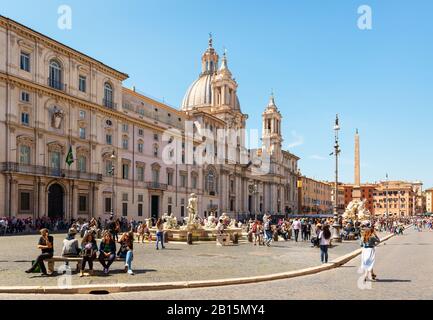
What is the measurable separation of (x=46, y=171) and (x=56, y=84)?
7615mm

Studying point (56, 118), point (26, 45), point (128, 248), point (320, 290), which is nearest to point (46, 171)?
point (56, 118)

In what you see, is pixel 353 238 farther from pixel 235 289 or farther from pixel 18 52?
pixel 18 52

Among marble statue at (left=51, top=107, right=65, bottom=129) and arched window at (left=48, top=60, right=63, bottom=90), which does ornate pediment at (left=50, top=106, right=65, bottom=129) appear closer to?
marble statue at (left=51, top=107, right=65, bottom=129)

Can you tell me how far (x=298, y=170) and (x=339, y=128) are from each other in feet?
313

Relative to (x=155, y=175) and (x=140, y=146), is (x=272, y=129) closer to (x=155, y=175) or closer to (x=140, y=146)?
(x=155, y=175)

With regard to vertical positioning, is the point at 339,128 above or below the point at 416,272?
above

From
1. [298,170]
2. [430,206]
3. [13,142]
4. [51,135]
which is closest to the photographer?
[13,142]

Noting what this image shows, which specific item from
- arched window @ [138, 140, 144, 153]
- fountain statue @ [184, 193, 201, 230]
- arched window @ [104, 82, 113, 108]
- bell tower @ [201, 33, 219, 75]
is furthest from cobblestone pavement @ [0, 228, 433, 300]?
bell tower @ [201, 33, 219, 75]

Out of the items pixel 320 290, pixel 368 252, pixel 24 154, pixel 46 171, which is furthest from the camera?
pixel 46 171

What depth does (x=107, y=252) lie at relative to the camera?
12.2 meters
